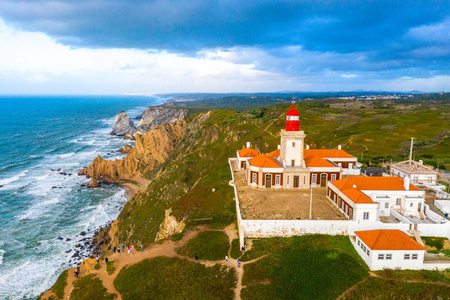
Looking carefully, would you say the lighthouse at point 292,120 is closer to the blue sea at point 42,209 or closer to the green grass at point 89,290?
the green grass at point 89,290

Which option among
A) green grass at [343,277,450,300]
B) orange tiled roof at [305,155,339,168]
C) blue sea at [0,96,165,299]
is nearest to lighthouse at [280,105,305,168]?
orange tiled roof at [305,155,339,168]

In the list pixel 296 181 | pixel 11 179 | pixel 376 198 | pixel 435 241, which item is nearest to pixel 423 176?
pixel 376 198

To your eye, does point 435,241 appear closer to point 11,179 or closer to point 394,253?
point 394,253

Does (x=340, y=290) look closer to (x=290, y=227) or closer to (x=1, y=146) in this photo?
(x=290, y=227)

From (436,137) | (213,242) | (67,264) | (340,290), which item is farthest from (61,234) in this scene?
(436,137)

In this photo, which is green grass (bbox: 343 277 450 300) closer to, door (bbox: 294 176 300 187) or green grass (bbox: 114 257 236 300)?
green grass (bbox: 114 257 236 300)

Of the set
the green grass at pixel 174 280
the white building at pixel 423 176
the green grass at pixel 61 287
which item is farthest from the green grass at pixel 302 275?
the white building at pixel 423 176
